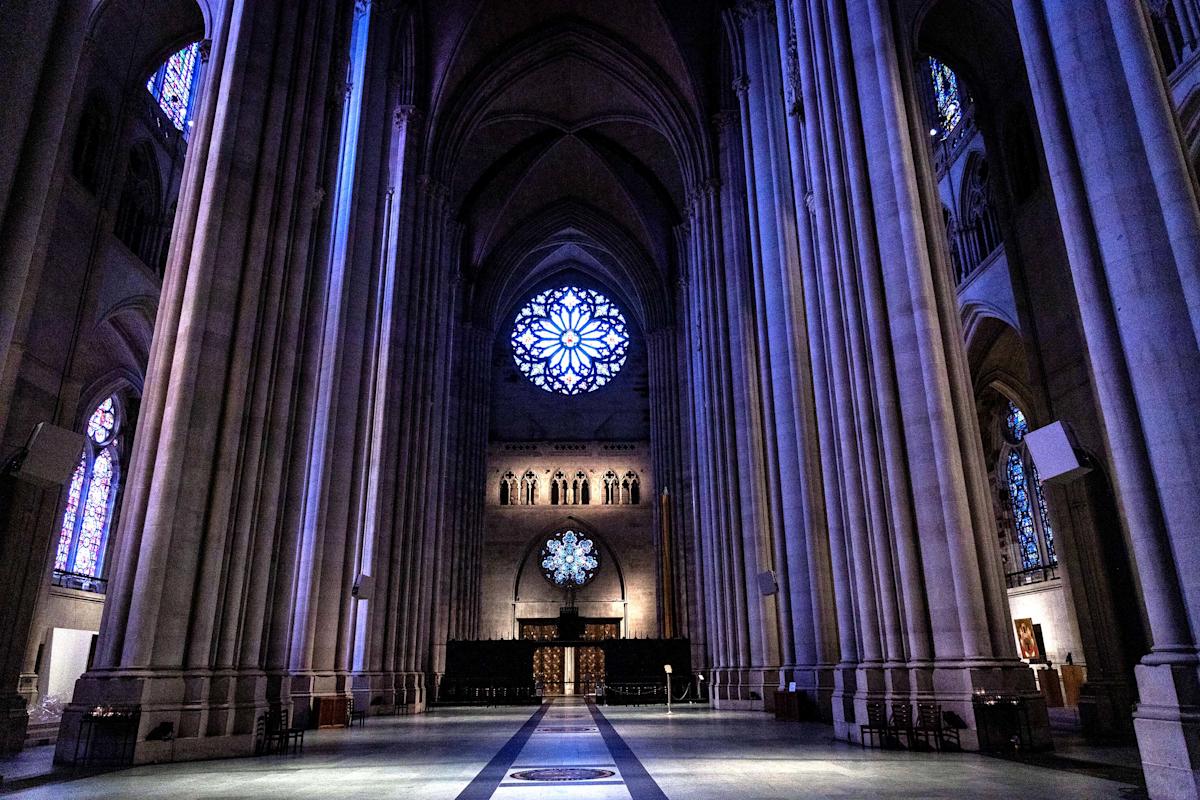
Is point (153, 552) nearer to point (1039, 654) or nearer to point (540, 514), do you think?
point (1039, 654)

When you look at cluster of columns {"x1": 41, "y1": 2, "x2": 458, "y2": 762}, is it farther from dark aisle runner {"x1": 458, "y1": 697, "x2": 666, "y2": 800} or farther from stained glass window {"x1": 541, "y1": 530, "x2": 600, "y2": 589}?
stained glass window {"x1": 541, "y1": 530, "x2": 600, "y2": 589}

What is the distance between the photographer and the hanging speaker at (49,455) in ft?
30.1

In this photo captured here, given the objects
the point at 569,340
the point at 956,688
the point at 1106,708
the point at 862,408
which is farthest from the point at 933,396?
the point at 569,340

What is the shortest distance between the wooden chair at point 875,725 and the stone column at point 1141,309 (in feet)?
13.2

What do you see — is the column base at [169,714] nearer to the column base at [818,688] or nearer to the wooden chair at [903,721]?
the wooden chair at [903,721]

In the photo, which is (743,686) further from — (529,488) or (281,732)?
(529,488)

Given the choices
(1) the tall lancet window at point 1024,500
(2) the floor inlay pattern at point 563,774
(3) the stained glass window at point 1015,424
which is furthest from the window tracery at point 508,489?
(2) the floor inlay pattern at point 563,774

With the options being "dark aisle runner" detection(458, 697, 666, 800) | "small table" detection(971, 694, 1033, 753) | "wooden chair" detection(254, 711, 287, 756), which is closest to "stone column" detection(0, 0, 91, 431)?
"dark aisle runner" detection(458, 697, 666, 800)

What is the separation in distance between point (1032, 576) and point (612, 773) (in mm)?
22444

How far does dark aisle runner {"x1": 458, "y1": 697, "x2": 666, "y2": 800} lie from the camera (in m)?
6.35

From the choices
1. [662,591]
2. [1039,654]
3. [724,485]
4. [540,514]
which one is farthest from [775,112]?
[540,514]

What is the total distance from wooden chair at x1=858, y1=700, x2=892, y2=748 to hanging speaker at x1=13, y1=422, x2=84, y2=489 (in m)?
10.2

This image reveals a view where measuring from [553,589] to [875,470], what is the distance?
30884mm

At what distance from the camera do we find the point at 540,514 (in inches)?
1603
